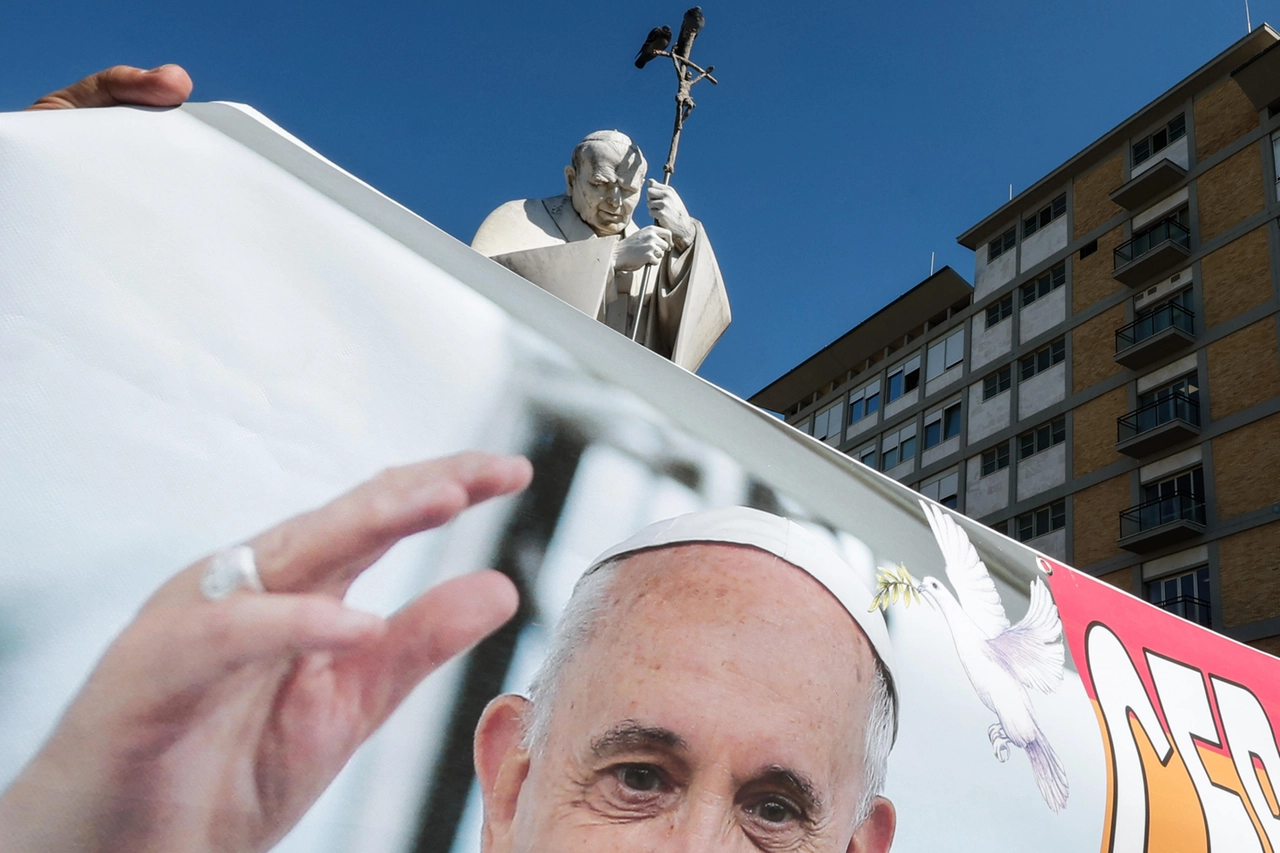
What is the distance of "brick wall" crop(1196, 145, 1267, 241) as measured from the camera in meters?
24.2

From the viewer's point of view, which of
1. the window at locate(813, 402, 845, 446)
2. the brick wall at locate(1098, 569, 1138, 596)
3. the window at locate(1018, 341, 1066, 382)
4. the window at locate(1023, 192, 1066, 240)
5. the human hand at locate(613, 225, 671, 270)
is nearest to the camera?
the human hand at locate(613, 225, 671, 270)

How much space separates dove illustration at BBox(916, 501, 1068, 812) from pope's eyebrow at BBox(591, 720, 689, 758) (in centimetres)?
134

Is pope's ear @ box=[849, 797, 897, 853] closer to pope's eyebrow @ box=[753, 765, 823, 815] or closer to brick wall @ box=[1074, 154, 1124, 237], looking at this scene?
pope's eyebrow @ box=[753, 765, 823, 815]

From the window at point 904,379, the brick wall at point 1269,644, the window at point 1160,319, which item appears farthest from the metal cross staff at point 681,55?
the window at point 904,379

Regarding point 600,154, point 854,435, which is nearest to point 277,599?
point 600,154

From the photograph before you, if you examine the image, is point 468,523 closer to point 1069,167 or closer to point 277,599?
point 277,599

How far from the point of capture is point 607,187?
4254 mm

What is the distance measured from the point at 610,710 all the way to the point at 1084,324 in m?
27.7

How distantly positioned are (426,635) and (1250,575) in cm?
2253

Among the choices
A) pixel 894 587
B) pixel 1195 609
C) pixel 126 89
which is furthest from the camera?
pixel 1195 609

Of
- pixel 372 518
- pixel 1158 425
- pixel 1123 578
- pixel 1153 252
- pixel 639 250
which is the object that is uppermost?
pixel 1153 252

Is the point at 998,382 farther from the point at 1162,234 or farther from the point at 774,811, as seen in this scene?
the point at 774,811

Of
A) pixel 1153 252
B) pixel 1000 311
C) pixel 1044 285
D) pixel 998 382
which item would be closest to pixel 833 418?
pixel 1000 311

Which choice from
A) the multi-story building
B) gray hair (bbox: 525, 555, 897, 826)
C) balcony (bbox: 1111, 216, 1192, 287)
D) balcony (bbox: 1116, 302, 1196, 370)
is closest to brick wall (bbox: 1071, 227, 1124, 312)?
the multi-story building
